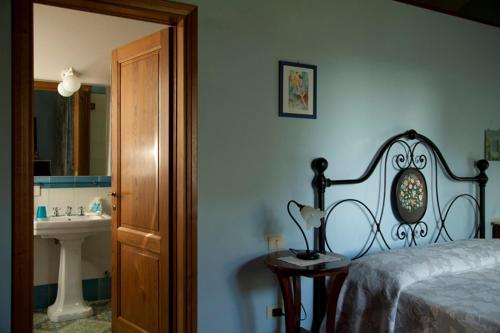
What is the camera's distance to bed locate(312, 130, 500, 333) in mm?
2066

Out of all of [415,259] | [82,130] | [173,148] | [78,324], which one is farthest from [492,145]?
[78,324]

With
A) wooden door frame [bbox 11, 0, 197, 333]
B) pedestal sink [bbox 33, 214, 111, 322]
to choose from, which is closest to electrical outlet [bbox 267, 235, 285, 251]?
wooden door frame [bbox 11, 0, 197, 333]

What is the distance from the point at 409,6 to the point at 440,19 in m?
0.35

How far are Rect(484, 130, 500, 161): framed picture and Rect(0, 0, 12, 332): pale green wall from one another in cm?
353

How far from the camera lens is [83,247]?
3834mm

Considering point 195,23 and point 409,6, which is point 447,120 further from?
point 195,23

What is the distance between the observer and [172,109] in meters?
Result: 2.48

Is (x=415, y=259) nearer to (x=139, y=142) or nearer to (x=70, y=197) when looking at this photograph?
(x=139, y=142)

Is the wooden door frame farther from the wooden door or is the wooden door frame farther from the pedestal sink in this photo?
the pedestal sink

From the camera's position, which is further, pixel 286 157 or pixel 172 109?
pixel 286 157

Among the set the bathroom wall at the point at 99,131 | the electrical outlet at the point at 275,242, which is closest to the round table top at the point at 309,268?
the electrical outlet at the point at 275,242

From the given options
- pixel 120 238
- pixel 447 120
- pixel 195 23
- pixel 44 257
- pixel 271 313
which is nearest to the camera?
pixel 195 23

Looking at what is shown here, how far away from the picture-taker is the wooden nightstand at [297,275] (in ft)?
7.00

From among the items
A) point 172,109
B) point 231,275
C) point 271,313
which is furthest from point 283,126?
point 271,313
